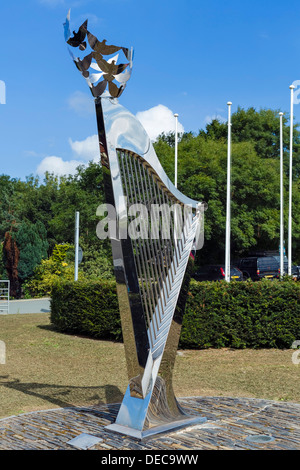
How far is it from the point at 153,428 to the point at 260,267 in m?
18.8

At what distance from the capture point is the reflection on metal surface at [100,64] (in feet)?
13.4

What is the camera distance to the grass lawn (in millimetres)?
6332

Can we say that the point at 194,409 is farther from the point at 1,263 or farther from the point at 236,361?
the point at 1,263

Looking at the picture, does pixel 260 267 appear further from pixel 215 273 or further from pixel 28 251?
pixel 28 251

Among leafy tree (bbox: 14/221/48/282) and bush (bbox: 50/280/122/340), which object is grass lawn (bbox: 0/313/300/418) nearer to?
bush (bbox: 50/280/122/340)

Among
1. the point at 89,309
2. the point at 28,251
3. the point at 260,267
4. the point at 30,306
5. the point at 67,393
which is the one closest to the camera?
Answer: the point at 67,393

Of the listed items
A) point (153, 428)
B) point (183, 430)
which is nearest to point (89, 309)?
point (183, 430)

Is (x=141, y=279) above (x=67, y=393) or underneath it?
above

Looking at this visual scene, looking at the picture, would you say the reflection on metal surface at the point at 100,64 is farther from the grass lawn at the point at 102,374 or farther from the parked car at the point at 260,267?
the parked car at the point at 260,267

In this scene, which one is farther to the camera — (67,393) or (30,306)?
(30,306)

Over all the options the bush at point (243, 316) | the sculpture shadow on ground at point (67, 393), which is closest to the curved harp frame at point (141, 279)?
the sculpture shadow on ground at point (67, 393)

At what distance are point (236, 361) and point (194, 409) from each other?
311 centimetres

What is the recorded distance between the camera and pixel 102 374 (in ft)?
25.0
